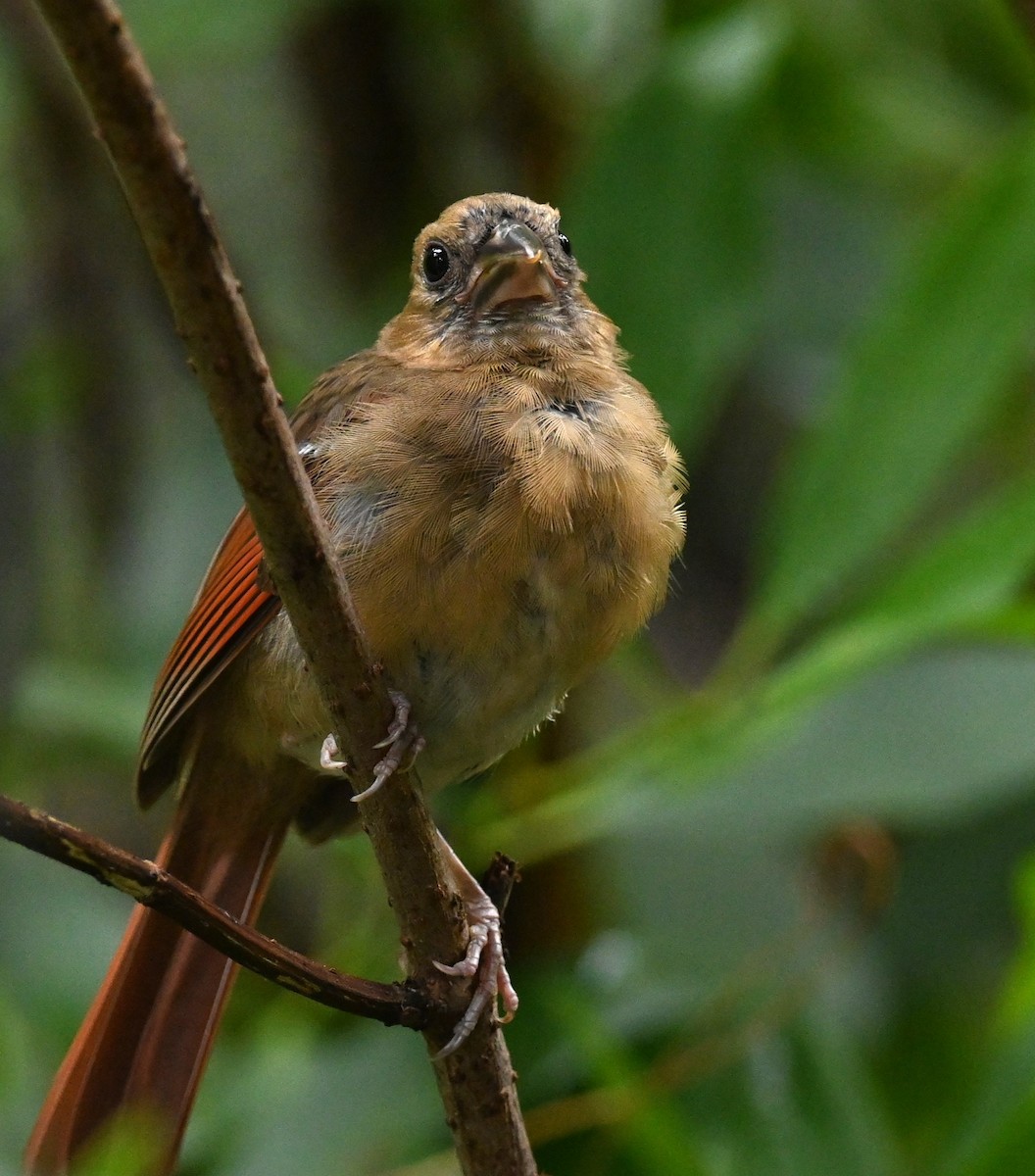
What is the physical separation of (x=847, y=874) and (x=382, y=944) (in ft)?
3.25

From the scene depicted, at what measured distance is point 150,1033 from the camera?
9.45 feet

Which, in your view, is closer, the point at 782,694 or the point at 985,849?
the point at 782,694

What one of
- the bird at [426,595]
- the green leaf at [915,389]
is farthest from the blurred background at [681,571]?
the bird at [426,595]

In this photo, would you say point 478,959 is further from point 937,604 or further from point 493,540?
point 937,604

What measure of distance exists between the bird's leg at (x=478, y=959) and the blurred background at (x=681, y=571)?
20.0 inches

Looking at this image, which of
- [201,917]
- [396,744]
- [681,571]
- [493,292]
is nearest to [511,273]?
[493,292]

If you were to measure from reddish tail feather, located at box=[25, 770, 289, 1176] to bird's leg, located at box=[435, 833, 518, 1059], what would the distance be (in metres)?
0.53

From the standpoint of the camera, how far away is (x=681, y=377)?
11.5 ft

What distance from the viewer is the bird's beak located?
301cm

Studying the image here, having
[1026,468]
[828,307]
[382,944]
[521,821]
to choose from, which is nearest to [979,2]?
[828,307]

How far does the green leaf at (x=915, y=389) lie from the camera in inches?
129

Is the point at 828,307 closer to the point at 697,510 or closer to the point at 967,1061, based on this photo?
the point at 697,510

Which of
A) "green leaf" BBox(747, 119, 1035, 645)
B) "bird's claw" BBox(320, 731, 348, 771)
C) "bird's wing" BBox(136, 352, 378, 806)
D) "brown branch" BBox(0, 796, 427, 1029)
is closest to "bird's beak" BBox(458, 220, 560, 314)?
"bird's wing" BBox(136, 352, 378, 806)

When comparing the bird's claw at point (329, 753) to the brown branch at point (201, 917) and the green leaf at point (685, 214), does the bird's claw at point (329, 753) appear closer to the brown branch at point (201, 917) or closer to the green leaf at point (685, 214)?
the brown branch at point (201, 917)
